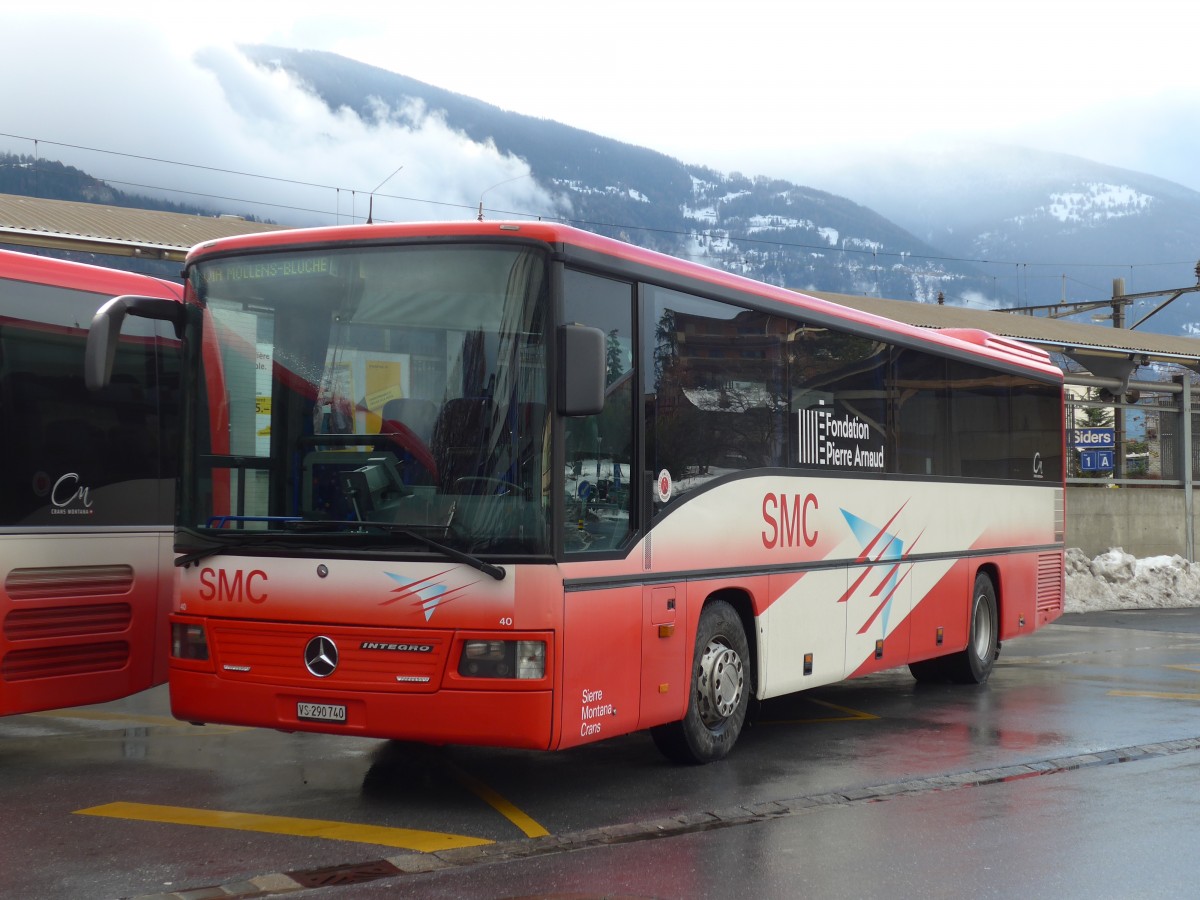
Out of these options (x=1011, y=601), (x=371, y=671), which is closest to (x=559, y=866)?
(x=371, y=671)

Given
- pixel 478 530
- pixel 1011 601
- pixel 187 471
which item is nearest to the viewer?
pixel 478 530

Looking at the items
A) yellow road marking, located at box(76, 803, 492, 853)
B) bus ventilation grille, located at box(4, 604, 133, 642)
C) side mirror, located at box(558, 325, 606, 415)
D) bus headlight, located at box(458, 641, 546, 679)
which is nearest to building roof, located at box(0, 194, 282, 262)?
bus ventilation grille, located at box(4, 604, 133, 642)

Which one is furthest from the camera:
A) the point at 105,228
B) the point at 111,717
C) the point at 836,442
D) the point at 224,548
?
the point at 105,228

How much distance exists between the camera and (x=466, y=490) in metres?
7.53

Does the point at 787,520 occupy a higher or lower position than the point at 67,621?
higher

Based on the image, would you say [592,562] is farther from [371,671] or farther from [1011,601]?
[1011,601]

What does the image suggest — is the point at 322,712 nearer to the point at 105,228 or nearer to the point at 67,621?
the point at 67,621

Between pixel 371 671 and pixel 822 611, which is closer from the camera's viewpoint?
pixel 371 671

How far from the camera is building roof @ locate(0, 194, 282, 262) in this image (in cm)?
1581

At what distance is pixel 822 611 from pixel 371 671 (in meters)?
4.16

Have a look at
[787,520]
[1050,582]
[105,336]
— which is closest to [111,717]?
[105,336]

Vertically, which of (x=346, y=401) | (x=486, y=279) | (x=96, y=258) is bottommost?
(x=346, y=401)

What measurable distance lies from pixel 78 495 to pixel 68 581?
0.53 meters

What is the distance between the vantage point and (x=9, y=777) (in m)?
8.87
